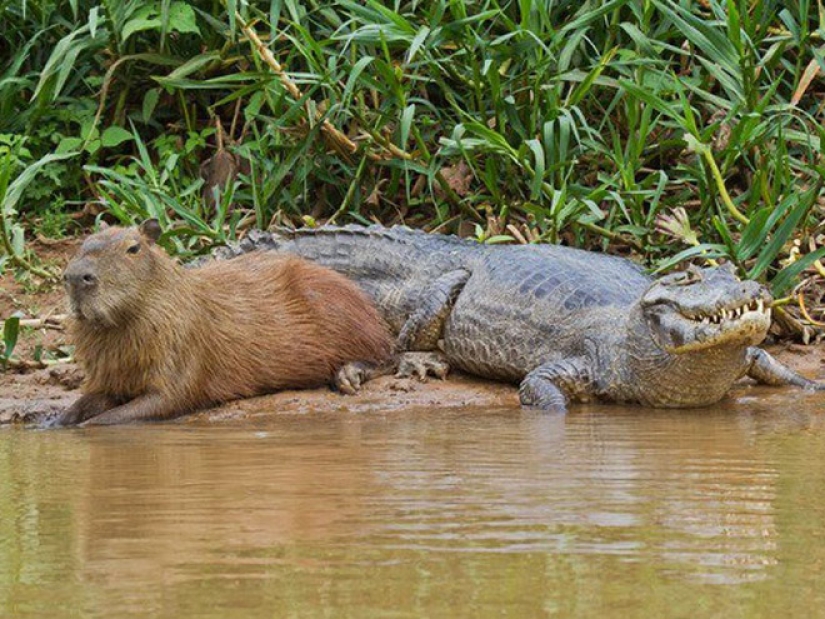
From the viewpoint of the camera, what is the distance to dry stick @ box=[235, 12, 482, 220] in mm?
8367

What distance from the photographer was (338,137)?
8.53m

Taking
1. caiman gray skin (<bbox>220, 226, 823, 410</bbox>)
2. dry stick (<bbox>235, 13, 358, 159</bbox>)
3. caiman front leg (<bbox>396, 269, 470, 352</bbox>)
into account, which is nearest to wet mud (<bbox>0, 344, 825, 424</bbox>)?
caiman gray skin (<bbox>220, 226, 823, 410</bbox>)

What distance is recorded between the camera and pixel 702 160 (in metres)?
7.53

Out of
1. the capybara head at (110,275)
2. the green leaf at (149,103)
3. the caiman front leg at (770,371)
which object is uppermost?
the green leaf at (149,103)

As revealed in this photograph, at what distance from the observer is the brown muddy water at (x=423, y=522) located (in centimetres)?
310

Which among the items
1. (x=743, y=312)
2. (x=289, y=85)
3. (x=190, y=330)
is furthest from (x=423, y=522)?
(x=289, y=85)

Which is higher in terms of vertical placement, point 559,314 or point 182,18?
point 182,18

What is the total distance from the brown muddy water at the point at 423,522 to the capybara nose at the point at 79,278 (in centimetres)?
86

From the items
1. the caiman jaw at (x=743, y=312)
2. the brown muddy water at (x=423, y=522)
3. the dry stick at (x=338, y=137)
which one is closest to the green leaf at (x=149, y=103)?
the dry stick at (x=338, y=137)

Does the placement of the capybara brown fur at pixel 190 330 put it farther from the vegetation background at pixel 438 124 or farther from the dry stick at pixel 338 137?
the dry stick at pixel 338 137

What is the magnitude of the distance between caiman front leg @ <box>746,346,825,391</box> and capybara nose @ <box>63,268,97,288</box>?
2.74 m

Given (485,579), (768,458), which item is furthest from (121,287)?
(485,579)

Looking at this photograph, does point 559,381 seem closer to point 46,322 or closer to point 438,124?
point 438,124

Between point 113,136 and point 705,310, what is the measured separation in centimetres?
405
